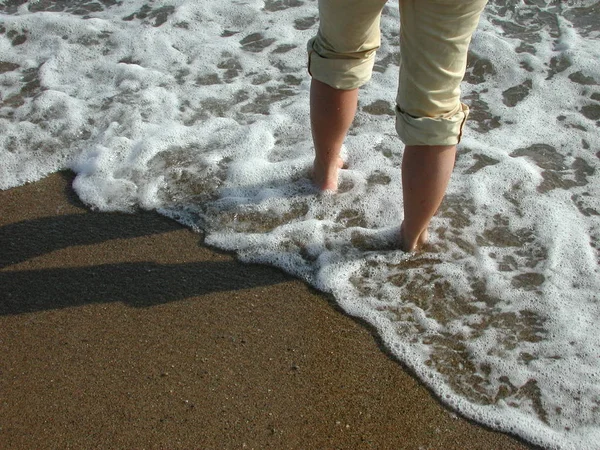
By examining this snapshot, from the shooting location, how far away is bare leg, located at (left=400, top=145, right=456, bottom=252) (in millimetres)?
2373

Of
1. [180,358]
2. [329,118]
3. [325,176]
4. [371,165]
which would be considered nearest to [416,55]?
[329,118]

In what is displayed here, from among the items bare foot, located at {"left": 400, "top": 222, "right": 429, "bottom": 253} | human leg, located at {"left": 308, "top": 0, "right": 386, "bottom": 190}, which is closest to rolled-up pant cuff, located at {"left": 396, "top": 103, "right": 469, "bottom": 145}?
human leg, located at {"left": 308, "top": 0, "right": 386, "bottom": 190}

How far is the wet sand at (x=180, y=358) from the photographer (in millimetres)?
2146

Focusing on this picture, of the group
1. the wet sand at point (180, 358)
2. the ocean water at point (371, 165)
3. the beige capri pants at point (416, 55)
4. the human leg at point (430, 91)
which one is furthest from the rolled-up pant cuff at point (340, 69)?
the wet sand at point (180, 358)

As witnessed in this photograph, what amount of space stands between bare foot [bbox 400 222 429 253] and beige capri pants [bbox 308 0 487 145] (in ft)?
1.73

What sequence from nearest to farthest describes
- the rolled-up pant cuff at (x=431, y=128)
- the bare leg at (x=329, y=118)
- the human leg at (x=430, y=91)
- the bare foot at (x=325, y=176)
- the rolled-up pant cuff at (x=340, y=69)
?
the human leg at (x=430, y=91), the rolled-up pant cuff at (x=431, y=128), the rolled-up pant cuff at (x=340, y=69), the bare leg at (x=329, y=118), the bare foot at (x=325, y=176)

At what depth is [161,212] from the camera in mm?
2990

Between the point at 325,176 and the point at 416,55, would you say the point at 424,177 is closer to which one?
the point at 416,55

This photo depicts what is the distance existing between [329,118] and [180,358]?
1115 mm

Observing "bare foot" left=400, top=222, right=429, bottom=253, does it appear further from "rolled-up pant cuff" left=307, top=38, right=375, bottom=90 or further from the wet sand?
"rolled-up pant cuff" left=307, top=38, right=375, bottom=90

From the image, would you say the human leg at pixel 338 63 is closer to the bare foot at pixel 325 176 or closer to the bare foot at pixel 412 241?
the bare foot at pixel 325 176

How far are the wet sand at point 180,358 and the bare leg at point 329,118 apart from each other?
58cm

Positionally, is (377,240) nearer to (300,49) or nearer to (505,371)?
(505,371)

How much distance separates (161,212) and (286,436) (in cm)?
125
